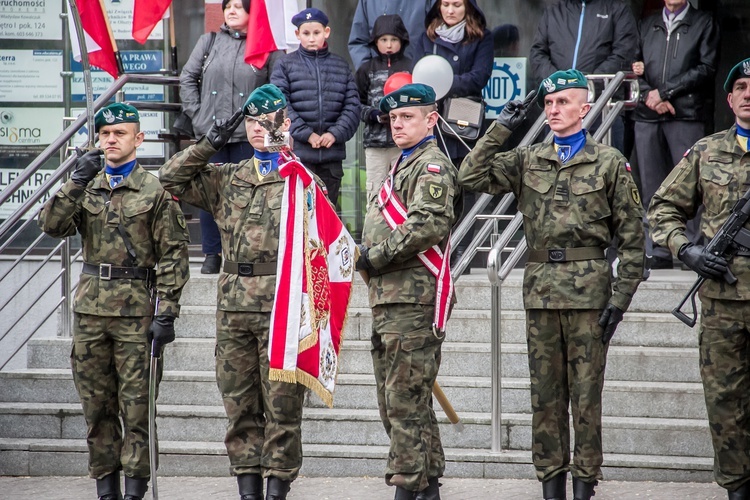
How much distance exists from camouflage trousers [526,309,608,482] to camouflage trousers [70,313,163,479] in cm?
215

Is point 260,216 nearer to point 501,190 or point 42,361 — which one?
point 501,190

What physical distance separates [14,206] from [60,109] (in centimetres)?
99

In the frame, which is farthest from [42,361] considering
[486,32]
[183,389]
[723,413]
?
[723,413]

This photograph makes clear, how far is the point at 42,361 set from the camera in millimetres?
8383

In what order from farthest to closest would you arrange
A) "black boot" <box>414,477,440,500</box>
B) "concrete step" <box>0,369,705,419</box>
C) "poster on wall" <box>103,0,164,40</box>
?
"poster on wall" <box>103,0,164,40</box>, "concrete step" <box>0,369,705,419</box>, "black boot" <box>414,477,440,500</box>

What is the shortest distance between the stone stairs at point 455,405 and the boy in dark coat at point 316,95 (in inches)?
43.9

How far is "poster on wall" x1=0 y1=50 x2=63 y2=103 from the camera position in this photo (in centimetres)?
1092

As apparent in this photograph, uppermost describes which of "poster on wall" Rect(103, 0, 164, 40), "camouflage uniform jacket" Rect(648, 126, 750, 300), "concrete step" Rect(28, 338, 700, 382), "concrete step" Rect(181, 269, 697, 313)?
"poster on wall" Rect(103, 0, 164, 40)

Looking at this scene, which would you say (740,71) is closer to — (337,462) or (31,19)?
(337,462)

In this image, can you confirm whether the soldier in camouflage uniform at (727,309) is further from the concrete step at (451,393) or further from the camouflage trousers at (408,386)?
the camouflage trousers at (408,386)

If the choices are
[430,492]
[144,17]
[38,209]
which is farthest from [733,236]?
[144,17]

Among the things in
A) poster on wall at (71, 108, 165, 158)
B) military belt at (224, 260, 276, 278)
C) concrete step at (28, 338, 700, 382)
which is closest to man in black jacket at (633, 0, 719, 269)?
concrete step at (28, 338, 700, 382)

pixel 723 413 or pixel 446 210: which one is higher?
pixel 446 210

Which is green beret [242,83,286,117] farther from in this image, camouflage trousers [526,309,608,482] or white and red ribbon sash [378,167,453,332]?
camouflage trousers [526,309,608,482]
